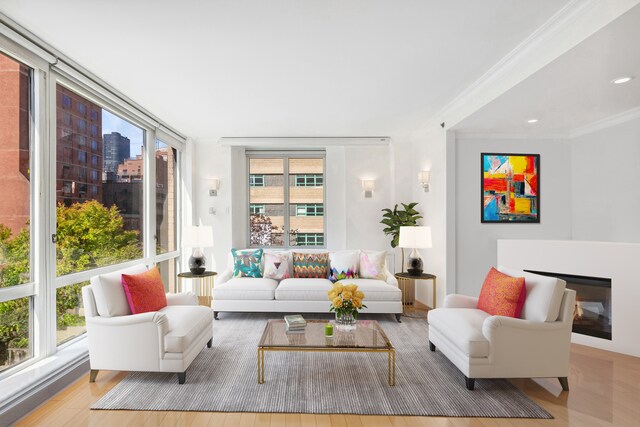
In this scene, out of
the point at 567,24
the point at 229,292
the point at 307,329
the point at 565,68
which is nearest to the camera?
the point at 567,24

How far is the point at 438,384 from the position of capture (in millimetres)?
2891

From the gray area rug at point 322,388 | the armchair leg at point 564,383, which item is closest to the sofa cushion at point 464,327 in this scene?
the gray area rug at point 322,388

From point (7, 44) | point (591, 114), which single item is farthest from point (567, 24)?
point (7, 44)

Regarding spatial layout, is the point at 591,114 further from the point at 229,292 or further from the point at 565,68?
the point at 229,292

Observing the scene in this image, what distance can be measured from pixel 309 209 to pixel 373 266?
181 centimetres

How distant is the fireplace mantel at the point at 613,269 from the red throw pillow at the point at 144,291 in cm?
415

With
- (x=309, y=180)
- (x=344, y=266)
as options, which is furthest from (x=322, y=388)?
(x=309, y=180)

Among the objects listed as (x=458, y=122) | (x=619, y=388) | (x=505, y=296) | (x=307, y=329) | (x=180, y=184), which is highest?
(x=458, y=122)

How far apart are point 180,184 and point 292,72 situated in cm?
336

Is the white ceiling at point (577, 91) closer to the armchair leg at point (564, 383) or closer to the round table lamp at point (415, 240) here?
the round table lamp at point (415, 240)

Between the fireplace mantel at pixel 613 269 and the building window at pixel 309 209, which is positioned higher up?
the building window at pixel 309 209

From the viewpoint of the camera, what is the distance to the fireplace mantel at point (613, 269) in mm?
3527

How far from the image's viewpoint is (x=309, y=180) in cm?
640

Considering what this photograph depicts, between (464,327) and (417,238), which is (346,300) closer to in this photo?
(464,327)
